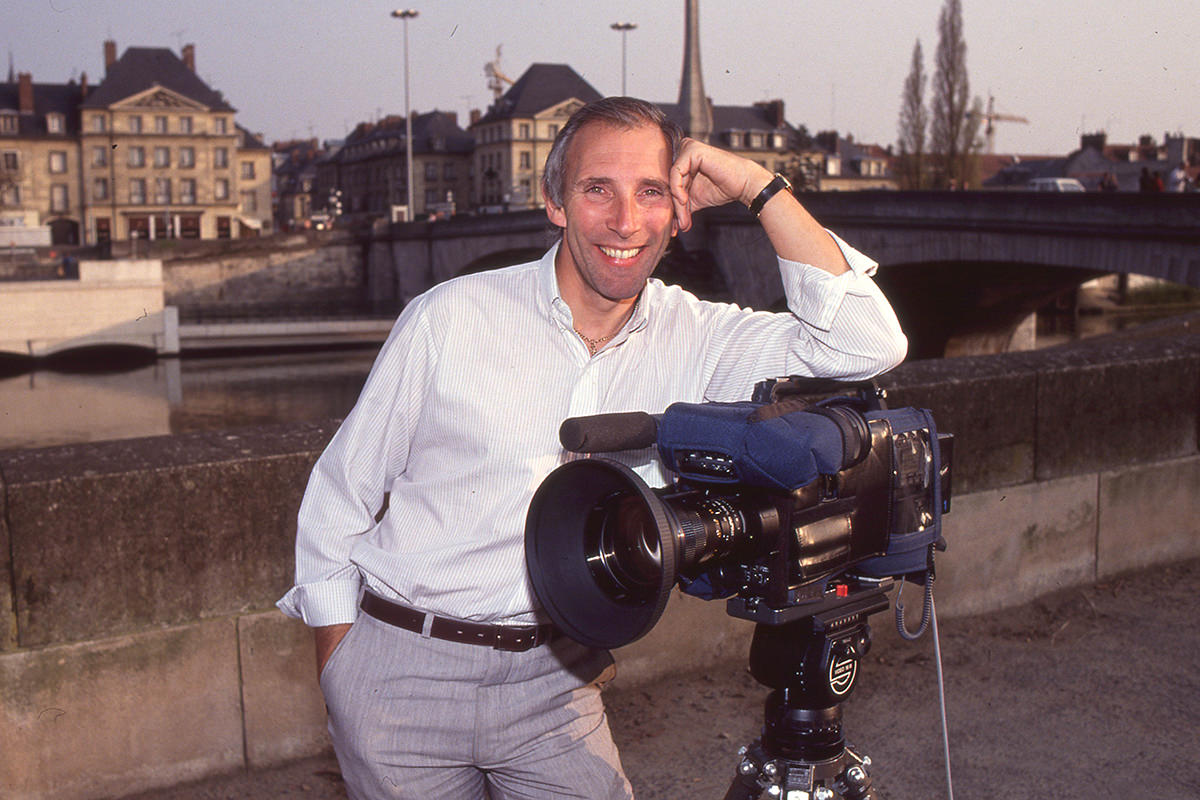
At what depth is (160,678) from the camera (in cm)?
249

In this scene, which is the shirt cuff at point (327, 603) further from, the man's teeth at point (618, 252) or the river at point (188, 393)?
the river at point (188, 393)

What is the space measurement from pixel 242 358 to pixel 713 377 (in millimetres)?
50552

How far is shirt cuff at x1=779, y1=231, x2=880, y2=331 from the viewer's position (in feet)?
5.96

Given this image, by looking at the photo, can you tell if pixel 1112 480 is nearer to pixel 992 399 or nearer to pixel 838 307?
pixel 992 399

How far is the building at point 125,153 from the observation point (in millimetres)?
64688

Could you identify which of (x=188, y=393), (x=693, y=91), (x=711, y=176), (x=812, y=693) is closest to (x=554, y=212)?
(x=711, y=176)

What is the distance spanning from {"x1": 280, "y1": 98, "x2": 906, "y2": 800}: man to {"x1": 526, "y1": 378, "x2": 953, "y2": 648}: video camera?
0.57ft

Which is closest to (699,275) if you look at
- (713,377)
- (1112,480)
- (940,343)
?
(940,343)

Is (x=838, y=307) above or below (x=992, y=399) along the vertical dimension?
above

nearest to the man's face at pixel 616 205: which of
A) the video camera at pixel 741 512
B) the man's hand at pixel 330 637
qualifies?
the video camera at pixel 741 512

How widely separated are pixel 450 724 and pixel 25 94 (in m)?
72.3

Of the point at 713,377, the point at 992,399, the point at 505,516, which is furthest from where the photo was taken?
the point at 992,399

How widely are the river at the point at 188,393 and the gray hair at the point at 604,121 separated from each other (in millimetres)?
35311

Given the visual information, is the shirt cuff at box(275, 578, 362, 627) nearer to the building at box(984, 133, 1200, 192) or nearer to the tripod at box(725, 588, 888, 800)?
the tripod at box(725, 588, 888, 800)
